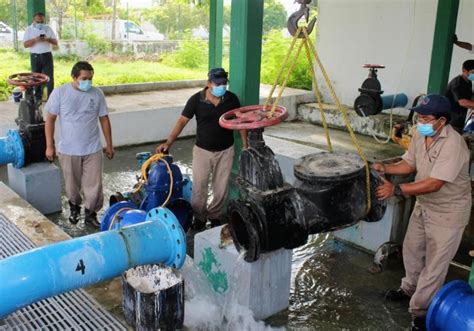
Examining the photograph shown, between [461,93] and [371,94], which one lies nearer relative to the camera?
[461,93]

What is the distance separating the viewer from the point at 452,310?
3312 millimetres

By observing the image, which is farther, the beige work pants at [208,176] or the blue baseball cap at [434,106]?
the beige work pants at [208,176]

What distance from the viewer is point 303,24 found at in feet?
10.2

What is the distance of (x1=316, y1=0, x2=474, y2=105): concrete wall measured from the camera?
29.2 feet

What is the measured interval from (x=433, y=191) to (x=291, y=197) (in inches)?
50.7

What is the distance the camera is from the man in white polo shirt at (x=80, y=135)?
4.95 m

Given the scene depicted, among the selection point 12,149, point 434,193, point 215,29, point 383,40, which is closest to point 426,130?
point 434,193

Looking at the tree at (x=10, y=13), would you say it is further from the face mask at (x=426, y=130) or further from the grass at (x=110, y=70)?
the face mask at (x=426, y=130)

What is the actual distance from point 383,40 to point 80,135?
21.6 ft

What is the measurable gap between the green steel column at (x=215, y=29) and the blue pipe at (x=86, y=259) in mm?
7996

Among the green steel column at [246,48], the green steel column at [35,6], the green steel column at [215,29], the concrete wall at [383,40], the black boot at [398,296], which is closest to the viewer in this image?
the black boot at [398,296]

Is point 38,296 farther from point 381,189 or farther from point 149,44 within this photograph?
point 149,44

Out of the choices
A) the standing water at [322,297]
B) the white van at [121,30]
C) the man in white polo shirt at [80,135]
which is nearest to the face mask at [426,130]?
the standing water at [322,297]

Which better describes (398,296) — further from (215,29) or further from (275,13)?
(275,13)
